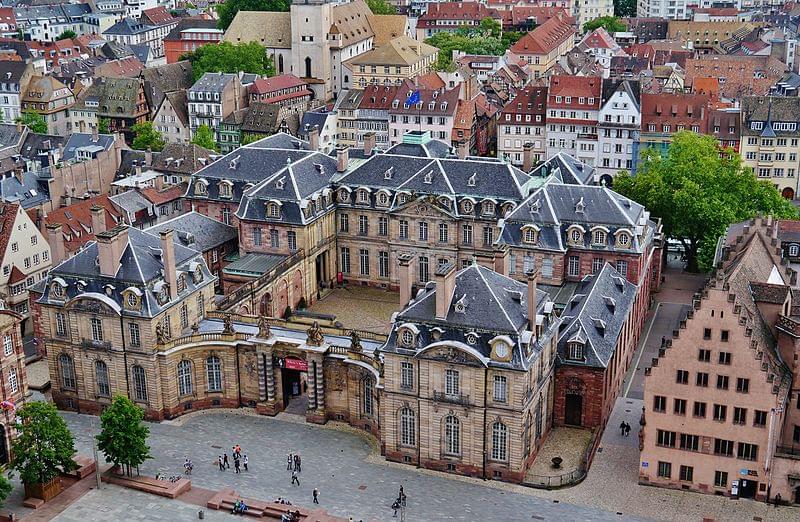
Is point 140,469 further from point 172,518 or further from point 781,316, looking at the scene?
point 781,316

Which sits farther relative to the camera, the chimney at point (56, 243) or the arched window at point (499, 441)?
the chimney at point (56, 243)

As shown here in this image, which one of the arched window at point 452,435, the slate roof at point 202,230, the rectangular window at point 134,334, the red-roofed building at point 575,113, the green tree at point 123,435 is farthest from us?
the red-roofed building at point 575,113


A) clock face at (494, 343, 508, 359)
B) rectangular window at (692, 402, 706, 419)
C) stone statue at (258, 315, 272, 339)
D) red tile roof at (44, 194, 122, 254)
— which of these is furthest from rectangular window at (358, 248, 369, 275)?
rectangular window at (692, 402, 706, 419)

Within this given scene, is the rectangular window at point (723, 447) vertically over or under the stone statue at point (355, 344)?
under

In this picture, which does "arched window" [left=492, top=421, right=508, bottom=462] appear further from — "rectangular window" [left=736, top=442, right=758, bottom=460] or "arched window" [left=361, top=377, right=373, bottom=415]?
"rectangular window" [left=736, top=442, right=758, bottom=460]

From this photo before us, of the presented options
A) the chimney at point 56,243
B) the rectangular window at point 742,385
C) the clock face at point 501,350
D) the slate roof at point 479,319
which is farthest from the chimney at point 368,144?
the rectangular window at point 742,385

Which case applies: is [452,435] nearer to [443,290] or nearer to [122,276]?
[443,290]

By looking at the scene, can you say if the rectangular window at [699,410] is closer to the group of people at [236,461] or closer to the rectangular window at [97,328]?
the group of people at [236,461]
